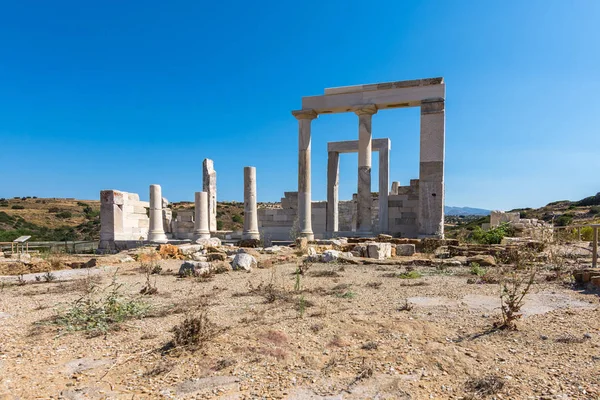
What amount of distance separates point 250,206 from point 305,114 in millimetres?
5150

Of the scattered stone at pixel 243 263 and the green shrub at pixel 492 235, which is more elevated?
the green shrub at pixel 492 235

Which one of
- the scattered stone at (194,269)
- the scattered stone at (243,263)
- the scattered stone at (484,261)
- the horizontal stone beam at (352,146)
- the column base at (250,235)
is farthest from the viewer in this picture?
the horizontal stone beam at (352,146)

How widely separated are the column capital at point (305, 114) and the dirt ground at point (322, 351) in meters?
12.0

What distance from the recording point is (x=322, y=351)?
3588mm

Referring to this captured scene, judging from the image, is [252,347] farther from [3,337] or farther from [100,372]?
[3,337]

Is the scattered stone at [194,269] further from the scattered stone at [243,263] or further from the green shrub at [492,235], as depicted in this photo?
the green shrub at [492,235]

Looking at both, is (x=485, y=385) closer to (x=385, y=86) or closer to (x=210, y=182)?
(x=385, y=86)

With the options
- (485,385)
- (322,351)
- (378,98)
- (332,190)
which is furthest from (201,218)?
(485,385)

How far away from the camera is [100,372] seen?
324 cm

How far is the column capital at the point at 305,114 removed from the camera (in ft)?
54.5

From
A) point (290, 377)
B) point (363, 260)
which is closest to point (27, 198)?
point (363, 260)

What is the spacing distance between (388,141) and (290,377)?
18.5m

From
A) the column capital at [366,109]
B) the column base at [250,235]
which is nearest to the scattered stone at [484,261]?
the column capital at [366,109]

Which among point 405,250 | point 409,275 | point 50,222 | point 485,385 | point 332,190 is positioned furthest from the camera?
point 50,222
